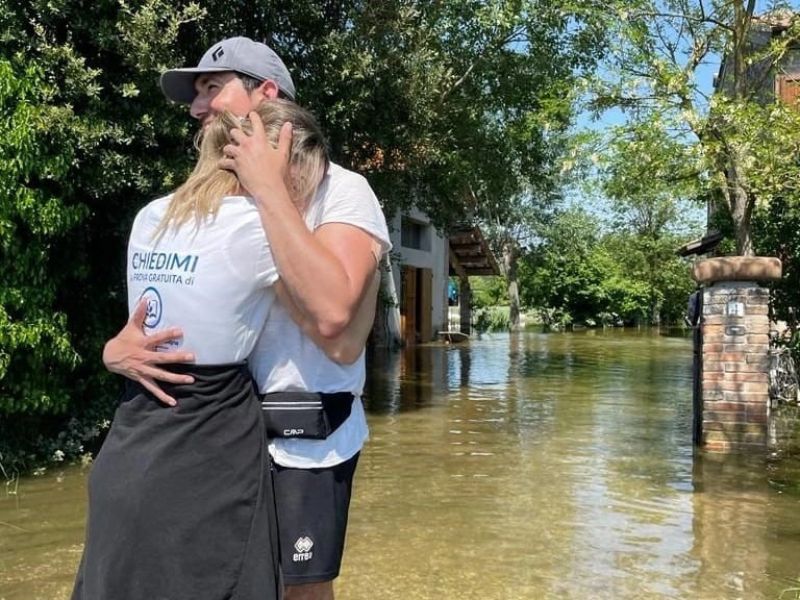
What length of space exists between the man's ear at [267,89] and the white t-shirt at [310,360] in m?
0.24

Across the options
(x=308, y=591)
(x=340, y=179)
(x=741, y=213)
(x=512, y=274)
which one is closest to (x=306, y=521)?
(x=308, y=591)

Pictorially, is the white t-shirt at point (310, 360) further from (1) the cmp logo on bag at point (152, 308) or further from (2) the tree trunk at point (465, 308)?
(2) the tree trunk at point (465, 308)

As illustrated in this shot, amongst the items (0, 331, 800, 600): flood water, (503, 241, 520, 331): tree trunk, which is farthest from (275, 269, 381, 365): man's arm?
(503, 241, 520, 331): tree trunk

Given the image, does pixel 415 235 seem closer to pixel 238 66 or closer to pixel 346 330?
pixel 238 66

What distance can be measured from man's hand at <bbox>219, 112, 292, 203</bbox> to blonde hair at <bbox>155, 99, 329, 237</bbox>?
0.02 meters

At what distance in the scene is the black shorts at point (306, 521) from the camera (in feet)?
5.20

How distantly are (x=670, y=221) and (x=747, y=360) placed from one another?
40.4 metres

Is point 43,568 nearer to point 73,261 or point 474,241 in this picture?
point 73,261

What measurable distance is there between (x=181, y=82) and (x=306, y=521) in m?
0.96

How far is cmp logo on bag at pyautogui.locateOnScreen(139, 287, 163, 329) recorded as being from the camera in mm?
1536

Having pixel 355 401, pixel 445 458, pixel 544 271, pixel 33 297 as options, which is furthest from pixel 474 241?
pixel 355 401

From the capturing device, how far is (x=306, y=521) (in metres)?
1.60

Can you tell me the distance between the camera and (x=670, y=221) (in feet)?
148

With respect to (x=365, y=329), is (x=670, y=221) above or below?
above
